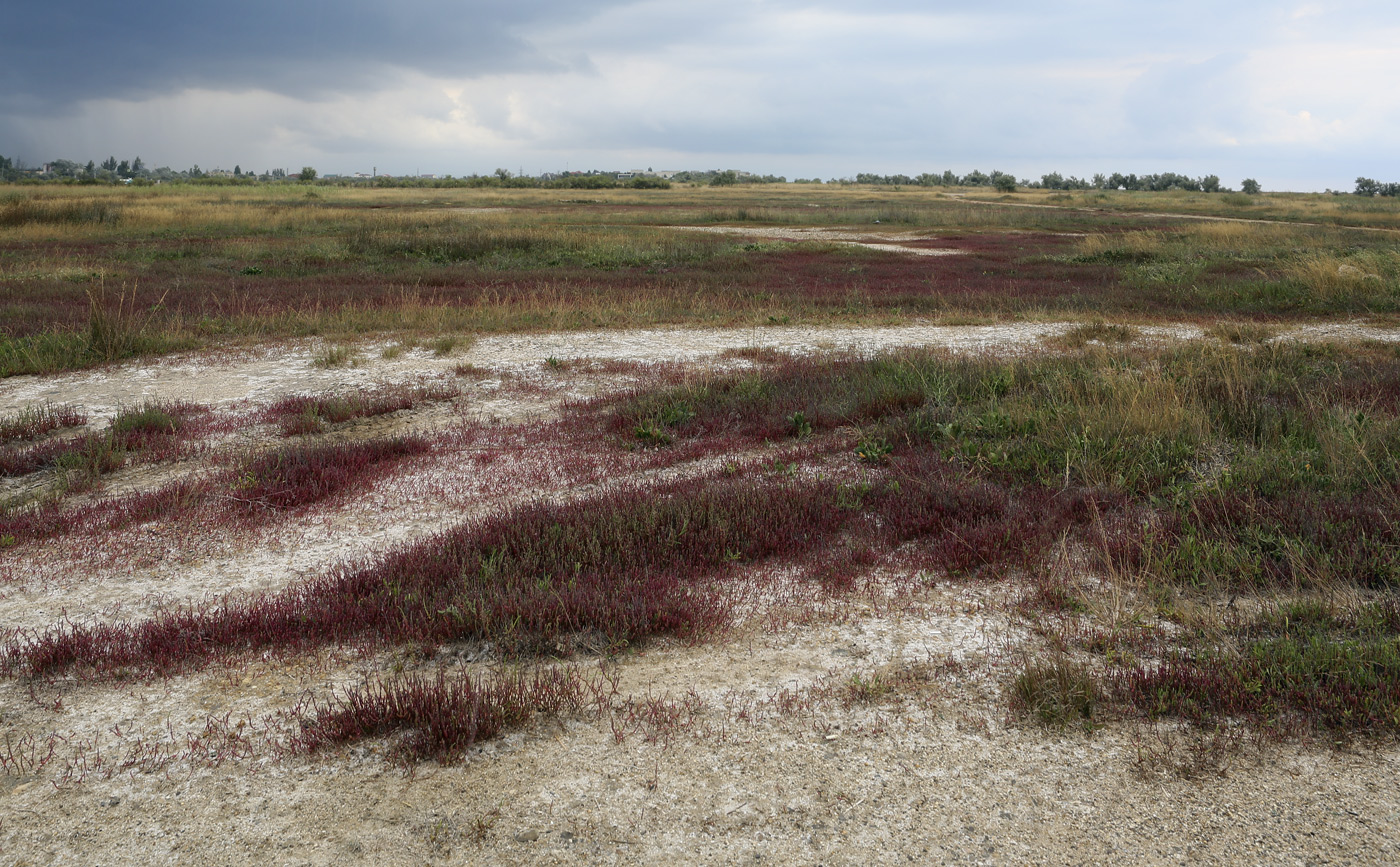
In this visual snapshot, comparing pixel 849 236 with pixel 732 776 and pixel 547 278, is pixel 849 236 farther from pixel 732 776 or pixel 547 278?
pixel 732 776

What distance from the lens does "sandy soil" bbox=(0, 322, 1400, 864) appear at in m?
3.17

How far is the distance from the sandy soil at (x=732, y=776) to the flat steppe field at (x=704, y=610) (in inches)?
0.7

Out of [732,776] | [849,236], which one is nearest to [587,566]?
[732,776]

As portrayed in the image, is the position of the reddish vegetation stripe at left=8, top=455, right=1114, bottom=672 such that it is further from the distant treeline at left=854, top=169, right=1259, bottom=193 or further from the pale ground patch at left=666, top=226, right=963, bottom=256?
the distant treeline at left=854, top=169, right=1259, bottom=193

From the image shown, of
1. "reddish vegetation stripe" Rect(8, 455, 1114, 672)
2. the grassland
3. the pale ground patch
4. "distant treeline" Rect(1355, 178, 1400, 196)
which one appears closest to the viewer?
"reddish vegetation stripe" Rect(8, 455, 1114, 672)

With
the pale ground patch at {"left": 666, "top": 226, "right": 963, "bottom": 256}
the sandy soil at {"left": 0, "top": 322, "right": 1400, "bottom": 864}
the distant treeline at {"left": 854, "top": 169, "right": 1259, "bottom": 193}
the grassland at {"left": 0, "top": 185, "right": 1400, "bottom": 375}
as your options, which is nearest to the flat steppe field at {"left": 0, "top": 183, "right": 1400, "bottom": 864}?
the sandy soil at {"left": 0, "top": 322, "right": 1400, "bottom": 864}

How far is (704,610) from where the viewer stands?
16.4 ft

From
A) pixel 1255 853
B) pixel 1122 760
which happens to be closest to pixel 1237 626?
pixel 1122 760

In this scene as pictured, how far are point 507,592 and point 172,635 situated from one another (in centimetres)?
195

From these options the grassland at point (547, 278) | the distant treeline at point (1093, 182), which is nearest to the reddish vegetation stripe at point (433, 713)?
the grassland at point (547, 278)

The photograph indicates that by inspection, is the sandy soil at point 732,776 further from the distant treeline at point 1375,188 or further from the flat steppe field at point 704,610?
the distant treeline at point 1375,188

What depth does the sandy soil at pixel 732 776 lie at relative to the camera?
3170 millimetres

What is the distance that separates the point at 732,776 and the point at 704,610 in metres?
1.49

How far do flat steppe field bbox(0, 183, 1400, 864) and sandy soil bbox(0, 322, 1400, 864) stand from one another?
0.06 ft
